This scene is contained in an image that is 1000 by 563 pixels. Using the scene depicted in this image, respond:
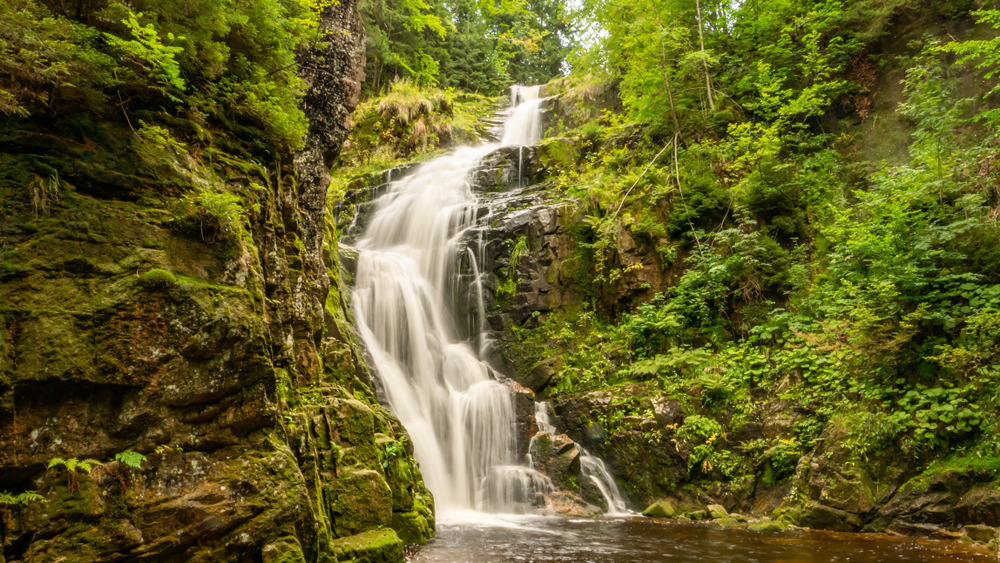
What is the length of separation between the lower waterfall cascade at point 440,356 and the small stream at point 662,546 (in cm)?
155

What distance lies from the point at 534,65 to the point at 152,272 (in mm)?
34980

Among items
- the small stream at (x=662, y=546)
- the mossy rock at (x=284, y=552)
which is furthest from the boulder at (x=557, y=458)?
the mossy rock at (x=284, y=552)

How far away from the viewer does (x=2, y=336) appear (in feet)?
11.7

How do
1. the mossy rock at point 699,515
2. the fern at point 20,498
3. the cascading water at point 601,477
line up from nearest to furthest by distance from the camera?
1. the fern at point 20,498
2. the mossy rock at point 699,515
3. the cascading water at point 601,477

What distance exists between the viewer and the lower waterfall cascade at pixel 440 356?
33.5 feet

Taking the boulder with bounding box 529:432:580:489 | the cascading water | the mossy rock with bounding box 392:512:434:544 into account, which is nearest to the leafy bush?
the mossy rock with bounding box 392:512:434:544

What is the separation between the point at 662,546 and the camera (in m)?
7.10

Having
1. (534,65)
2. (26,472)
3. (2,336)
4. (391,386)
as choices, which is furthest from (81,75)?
(534,65)

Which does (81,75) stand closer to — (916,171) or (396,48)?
(916,171)

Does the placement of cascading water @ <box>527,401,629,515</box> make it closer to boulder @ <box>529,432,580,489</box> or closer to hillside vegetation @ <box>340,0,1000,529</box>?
boulder @ <box>529,432,580,489</box>

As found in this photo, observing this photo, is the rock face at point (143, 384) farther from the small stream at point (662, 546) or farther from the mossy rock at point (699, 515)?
the mossy rock at point (699, 515)

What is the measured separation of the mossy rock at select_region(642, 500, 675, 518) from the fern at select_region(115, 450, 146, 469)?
8029 mm

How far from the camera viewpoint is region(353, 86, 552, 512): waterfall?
10258mm

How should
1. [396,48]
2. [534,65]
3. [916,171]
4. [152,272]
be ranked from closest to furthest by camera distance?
[152,272]
[916,171]
[396,48]
[534,65]
